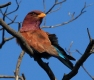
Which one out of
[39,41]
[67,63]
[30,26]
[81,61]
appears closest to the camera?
[81,61]

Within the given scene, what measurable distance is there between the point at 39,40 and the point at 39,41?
0.03 m

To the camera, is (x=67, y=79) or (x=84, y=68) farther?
(x=84, y=68)

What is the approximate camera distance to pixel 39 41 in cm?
449

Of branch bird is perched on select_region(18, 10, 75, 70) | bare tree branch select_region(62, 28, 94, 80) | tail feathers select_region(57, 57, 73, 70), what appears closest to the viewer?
bare tree branch select_region(62, 28, 94, 80)

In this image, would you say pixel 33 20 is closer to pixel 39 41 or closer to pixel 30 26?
pixel 30 26

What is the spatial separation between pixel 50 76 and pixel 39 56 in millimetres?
449

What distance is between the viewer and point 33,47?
4340 mm

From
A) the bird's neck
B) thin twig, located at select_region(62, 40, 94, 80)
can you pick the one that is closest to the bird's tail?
thin twig, located at select_region(62, 40, 94, 80)

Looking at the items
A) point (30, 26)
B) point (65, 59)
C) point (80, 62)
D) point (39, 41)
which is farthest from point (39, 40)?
point (80, 62)

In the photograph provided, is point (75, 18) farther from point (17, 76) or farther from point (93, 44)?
point (93, 44)

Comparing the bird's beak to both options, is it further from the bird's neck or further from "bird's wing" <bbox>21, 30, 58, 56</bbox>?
"bird's wing" <bbox>21, 30, 58, 56</bbox>

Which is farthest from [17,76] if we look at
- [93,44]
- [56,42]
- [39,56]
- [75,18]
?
[75,18]

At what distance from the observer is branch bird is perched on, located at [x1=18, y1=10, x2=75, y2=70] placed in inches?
162

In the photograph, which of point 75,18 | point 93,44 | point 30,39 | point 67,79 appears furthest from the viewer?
point 75,18
